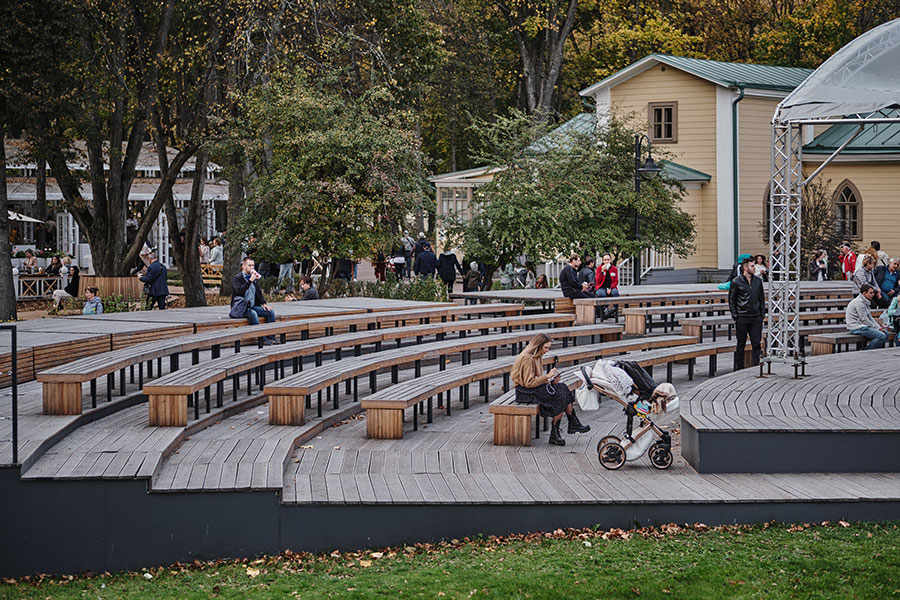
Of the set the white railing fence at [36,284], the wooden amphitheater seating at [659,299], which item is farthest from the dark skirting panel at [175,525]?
the white railing fence at [36,284]

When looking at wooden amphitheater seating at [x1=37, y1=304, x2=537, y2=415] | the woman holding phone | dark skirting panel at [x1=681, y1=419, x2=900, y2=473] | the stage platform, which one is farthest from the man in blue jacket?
dark skirting panel at [x1=681, y1=419, x2=900, y2=473]

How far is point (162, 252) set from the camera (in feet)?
140

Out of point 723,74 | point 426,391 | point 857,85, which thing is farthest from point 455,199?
point 426,391

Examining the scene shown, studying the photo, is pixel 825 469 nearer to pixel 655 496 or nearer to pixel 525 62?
pixel 655 496

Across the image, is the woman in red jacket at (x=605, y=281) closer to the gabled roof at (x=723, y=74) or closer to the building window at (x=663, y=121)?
the gabled roof at (x=723, y=74)

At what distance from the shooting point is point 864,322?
54.7ft

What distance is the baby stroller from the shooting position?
9680mm

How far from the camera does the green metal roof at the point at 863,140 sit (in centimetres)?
3394

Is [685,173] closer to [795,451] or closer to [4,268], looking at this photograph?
[4,268]

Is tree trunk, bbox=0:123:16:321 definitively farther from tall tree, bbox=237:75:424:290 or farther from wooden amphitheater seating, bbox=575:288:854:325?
wooden amphitheater seating, bbox=575:288:854:325

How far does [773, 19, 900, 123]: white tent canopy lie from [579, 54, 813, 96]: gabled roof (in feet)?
71.7

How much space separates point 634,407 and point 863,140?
28.1 meters

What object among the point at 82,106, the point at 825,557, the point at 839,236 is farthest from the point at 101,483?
the point at 839,236

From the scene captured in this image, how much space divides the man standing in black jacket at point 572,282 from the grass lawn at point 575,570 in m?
9.97
